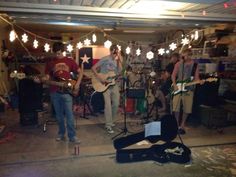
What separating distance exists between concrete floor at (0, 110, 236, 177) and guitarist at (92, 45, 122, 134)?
35cm

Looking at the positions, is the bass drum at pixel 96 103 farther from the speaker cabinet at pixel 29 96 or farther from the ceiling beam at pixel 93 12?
the ceiling beam at pixel 93 12

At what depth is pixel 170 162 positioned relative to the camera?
148 inches

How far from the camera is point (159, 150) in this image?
3898 mm

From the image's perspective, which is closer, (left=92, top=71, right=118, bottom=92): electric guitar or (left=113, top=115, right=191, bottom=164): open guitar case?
(left=113, top=115, right=191, bottom=164): open guitar case

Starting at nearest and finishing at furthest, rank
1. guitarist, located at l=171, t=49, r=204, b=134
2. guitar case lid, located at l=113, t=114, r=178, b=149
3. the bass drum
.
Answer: guitar case lid, located at l=113, t=114, r=178, b=149 < guitarist, located at l=171, t=49, r=204, b=134 < the bass drum

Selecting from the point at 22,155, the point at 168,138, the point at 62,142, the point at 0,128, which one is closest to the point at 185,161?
the point at 168,138

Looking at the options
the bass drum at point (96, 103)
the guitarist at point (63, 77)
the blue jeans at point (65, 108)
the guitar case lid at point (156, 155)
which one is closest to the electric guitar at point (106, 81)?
the guitarist at point (63, 77)

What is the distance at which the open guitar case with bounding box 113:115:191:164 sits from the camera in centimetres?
377

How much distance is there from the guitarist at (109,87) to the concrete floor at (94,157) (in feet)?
1.14

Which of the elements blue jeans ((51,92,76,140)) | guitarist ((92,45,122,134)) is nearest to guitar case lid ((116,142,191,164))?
blue jeans ((51,92,76,140))

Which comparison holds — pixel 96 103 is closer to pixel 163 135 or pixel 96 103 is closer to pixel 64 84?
pixel 64 84

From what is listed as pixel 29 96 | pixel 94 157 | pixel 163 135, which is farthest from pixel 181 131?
pixel 29 96

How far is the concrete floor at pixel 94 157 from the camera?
3.42m

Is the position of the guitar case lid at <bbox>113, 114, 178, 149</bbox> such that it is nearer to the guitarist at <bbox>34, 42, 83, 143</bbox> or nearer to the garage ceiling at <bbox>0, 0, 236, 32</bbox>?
the guitarist at <bbox>34, 42, 83, 143</bbox>
